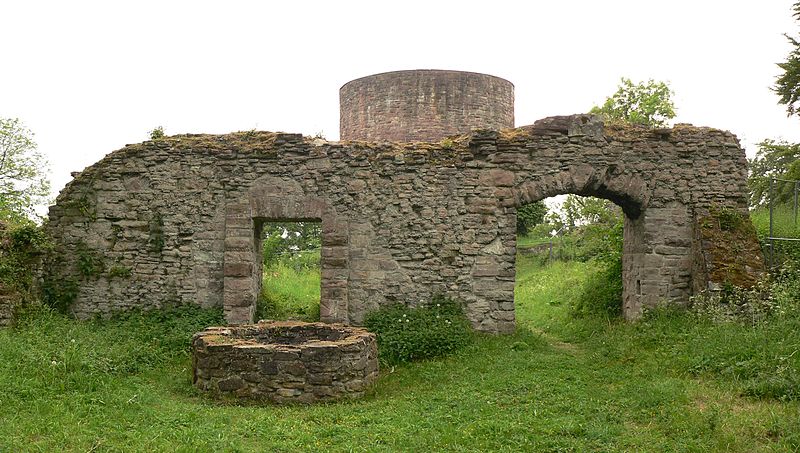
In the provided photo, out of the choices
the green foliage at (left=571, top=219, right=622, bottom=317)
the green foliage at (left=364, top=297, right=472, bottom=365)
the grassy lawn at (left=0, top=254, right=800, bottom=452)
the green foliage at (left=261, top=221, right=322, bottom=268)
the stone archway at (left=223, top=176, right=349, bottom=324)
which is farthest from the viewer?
the green foliage at (left=261, top=221, right=322, bottom=268)

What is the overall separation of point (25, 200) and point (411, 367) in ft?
40.3

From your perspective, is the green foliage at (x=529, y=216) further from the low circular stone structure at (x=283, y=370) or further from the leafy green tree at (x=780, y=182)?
the low circular stone structure at (x=283, y=370)

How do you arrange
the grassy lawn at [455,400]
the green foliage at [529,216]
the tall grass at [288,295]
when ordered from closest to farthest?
the grassy lawn at [455,400] < the tall grass at [288,295] < the green foliage at [529,216]

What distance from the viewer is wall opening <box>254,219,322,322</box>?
10180 millimetres

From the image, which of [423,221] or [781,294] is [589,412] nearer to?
[781,294]

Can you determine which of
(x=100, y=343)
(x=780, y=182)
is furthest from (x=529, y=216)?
(x=100, y=343)

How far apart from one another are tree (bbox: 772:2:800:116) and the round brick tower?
8.94 metres

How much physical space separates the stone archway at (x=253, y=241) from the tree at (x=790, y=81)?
9476mm

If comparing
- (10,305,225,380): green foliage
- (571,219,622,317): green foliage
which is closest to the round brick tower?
(571,219,622,317): green foliage

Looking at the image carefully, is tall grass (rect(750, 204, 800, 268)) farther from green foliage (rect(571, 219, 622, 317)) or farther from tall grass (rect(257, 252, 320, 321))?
tall grass (rect(257, 252, 320, 321))

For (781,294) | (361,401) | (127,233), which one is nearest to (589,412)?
→ (361,401)

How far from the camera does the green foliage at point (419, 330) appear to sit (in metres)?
8.30

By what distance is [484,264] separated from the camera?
9258mm

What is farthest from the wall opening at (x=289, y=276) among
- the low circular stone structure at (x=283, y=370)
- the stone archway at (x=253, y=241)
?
the low circular stone structure at (x=283, y=370)
